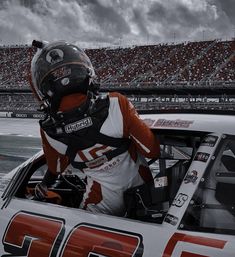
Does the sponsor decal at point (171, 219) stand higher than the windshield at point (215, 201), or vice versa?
the windshield at point (215, 201)

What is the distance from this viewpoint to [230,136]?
5.94 feet

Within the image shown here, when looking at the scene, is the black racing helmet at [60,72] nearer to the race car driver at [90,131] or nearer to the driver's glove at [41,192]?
the race car driver at [90,131]

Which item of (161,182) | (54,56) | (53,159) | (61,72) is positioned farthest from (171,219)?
(54,56)

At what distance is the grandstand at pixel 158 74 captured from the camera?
108 feet

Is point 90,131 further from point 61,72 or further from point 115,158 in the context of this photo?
point 61,72

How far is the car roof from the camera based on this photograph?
1865 millimetres

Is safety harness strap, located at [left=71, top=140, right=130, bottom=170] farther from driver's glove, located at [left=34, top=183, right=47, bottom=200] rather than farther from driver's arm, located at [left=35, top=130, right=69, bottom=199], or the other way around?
driver's glove, located at [left=34, top=183, right=47, bottom=200]

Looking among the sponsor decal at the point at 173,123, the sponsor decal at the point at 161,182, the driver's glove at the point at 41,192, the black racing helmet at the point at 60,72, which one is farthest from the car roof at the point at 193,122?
the driver's glove at the point at 41,192

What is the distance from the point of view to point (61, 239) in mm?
2092

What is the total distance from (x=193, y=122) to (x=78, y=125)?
58cm

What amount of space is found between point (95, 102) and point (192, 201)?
0.75 m

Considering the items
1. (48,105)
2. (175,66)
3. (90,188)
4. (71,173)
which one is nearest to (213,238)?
(90,188)

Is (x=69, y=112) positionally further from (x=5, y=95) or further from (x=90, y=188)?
(x=5, y=95)

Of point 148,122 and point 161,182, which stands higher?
point 148,122
